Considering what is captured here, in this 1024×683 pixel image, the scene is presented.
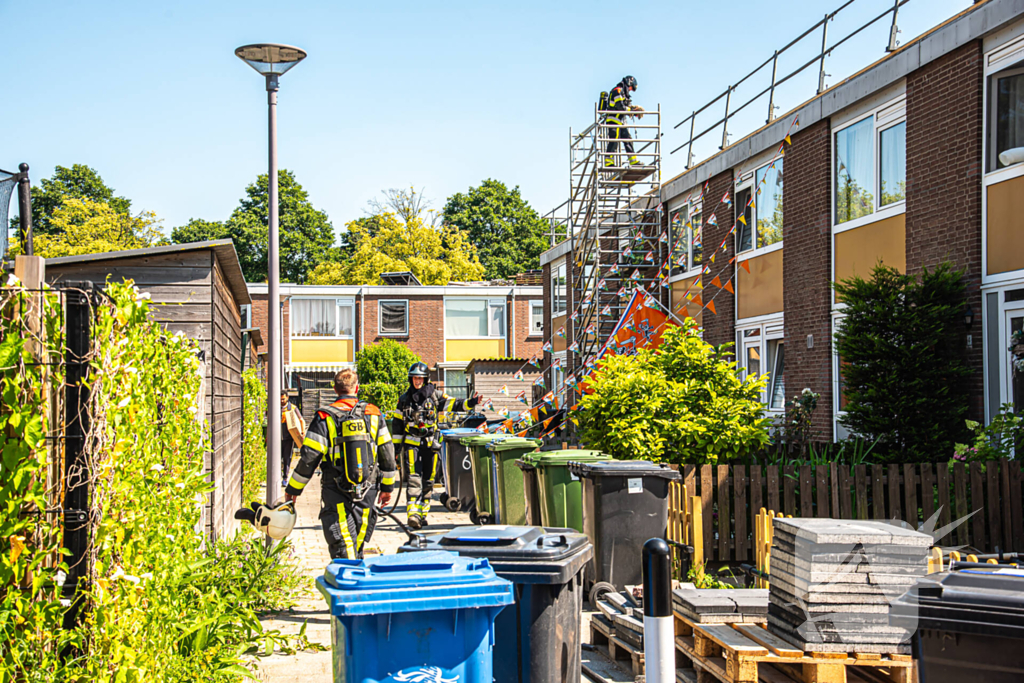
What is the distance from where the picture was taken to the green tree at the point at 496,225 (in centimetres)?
6944

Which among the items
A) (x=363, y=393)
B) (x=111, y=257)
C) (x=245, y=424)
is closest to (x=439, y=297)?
(x=363, y=393)

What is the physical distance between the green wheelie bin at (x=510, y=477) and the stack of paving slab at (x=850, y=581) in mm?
6699

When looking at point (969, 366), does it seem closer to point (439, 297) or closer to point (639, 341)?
point (639, 341)

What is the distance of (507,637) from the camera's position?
4691 millimetres

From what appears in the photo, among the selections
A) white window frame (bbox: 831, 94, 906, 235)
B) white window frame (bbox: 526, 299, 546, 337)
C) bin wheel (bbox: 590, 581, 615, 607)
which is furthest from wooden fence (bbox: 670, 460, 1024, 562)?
white window frame (bbox: 526, 299, 546, 337)

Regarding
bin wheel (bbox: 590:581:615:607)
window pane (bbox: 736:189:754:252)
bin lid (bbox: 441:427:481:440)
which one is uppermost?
window pane (bbox: 736:189:754:252)

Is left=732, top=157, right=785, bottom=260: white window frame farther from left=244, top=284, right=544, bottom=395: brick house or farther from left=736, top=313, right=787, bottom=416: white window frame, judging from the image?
left=244, top=284, right=544, bottom=395: brick house

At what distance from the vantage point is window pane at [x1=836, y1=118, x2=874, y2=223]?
12977 mm

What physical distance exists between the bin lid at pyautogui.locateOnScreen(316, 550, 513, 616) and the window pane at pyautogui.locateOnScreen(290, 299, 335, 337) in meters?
38.4

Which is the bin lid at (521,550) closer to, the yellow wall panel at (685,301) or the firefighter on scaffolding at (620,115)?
the yellow wall panel at (685,301)

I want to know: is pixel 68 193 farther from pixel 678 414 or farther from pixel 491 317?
pixel 678 414

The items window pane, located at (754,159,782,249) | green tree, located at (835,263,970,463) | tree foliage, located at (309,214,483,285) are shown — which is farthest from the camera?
tree foliage, located at (309,214,483,285)

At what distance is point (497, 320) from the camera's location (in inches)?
1702

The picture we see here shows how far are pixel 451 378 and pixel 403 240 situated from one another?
14712 millimetres
